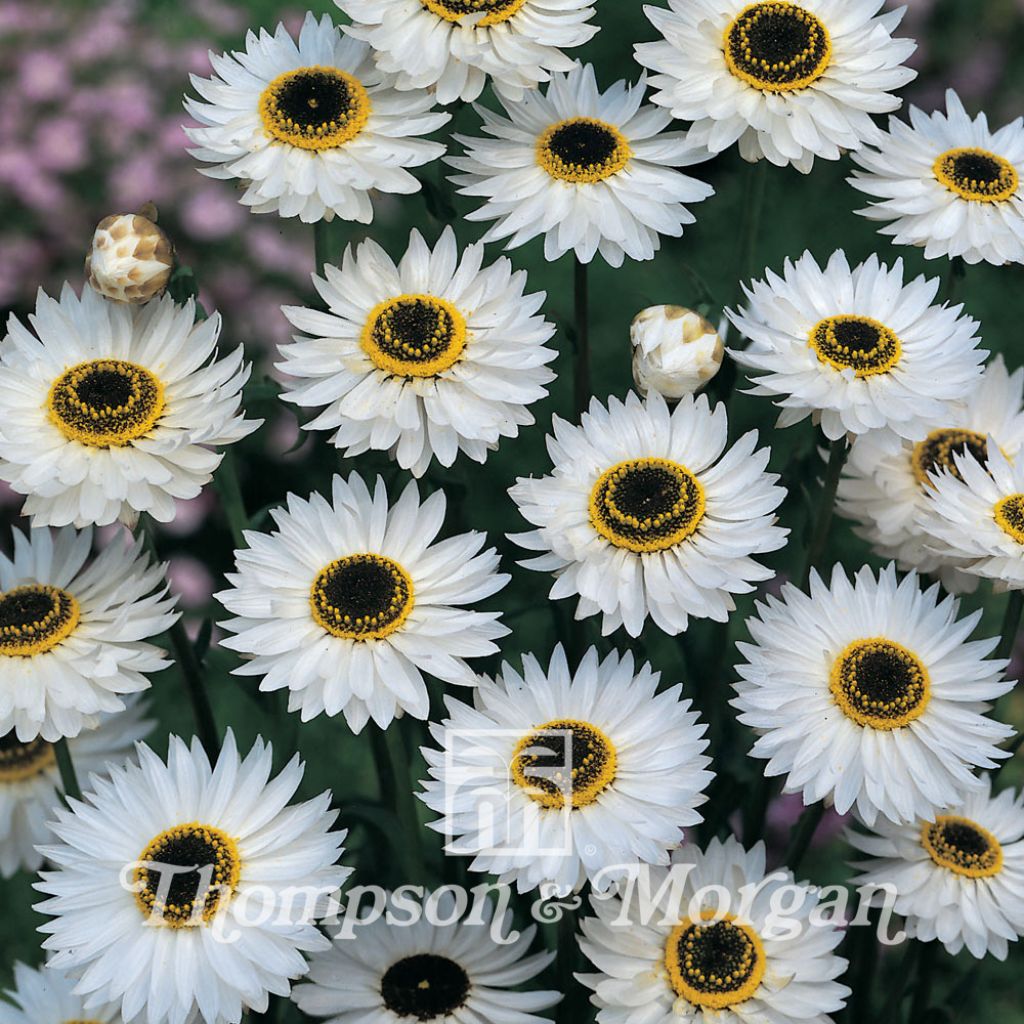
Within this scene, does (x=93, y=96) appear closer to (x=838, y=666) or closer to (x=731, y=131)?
(x=731, y=131)

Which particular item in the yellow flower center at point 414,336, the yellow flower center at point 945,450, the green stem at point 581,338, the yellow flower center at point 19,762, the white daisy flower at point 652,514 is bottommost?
the yellow flower center at point 19,762

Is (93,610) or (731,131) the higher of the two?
(731,131)

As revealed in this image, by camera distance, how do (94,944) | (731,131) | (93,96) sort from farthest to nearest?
(93,96)
(731,131)
(94,944)

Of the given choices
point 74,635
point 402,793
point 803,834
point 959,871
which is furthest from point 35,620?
point 959,871

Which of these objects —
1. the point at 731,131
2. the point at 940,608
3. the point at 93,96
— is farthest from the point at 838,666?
the point at 93,96

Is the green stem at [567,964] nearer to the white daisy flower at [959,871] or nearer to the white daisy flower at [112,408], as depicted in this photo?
the white daisy flower at [959,871]

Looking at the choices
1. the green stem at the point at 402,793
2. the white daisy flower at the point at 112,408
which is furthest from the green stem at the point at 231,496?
the green stem at the point at 402,793

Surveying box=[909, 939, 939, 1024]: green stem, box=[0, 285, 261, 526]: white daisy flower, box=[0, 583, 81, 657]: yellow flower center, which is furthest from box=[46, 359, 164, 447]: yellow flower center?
box=[909, 939, 939, 1024]: green stem
